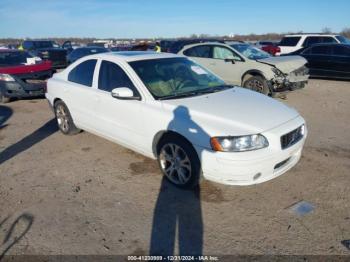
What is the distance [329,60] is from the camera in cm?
1224

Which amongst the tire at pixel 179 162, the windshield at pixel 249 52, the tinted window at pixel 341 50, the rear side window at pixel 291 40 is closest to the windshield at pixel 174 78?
the tire at pixel 179 162

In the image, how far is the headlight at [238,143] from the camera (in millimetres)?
3412

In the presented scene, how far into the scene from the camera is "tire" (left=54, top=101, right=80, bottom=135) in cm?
593

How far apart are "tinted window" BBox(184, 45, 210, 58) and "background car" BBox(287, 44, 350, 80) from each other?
5067 millimetres

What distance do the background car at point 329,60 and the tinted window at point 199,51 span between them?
5.07 meters

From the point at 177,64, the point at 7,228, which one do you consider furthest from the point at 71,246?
the point at 177,64

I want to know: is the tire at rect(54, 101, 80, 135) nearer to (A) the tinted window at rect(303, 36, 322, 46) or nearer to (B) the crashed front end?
(B) the crashed front end

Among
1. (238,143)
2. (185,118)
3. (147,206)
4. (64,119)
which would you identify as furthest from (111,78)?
(238,143)

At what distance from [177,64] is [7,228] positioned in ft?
10.5

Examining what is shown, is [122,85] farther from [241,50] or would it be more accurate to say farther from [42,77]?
[241,50]

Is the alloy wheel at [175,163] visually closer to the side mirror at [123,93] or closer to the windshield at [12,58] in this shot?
the side mirror at [123,93]

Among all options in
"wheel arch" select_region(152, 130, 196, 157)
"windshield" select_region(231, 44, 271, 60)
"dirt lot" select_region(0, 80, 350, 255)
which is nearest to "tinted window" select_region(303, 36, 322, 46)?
"windshield" select_region(231, 44, 271, 60)

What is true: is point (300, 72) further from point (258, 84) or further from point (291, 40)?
point (291, 40)

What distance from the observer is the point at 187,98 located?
13.6 ft
